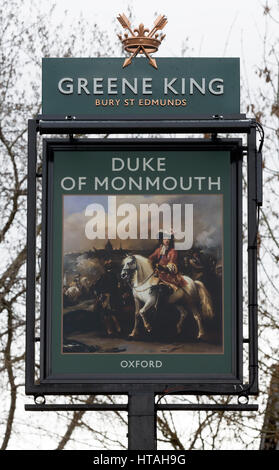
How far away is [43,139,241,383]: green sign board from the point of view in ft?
35.1

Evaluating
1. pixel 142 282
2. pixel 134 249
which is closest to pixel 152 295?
pixel 142 282

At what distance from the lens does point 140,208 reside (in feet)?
35.8

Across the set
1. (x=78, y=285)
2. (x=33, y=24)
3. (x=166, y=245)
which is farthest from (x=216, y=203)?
(x=33, y=24)

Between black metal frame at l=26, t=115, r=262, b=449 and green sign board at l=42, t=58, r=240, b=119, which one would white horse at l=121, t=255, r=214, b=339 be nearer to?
black metal frame at l=26, t=115, r=262, b=449

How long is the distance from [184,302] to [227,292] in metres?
0.38

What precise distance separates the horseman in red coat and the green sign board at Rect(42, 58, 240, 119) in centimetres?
112

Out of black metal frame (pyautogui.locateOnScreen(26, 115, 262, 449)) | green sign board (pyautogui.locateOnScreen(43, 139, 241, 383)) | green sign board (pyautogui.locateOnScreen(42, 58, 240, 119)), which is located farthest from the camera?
green sign board (pyautogui.locateOnScreen(42, 58, 240, 119))

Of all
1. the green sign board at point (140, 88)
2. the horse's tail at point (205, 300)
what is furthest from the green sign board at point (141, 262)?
the green sign board at point (140, 88)

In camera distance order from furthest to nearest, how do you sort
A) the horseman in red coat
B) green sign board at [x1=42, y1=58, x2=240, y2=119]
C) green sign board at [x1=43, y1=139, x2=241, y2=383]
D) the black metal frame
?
1. green sign board at [x1=42, y1=58, x2=240, y2=119]
2. the horseman in red coat
3. green sign board at [x1=43, y1=139, x2=241, y2=383]
4. the black metal frame

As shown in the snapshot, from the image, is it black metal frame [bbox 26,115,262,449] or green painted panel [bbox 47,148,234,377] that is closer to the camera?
black metal frame [bbox 26,115,262,449]

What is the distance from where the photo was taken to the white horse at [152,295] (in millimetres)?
10766

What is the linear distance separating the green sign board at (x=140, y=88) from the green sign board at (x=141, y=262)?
0.31 m

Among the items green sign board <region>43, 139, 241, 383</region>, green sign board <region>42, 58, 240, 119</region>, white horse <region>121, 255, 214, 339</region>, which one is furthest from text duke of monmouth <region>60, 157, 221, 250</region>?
green sign board <region>42, 58, 240, 119</region>
